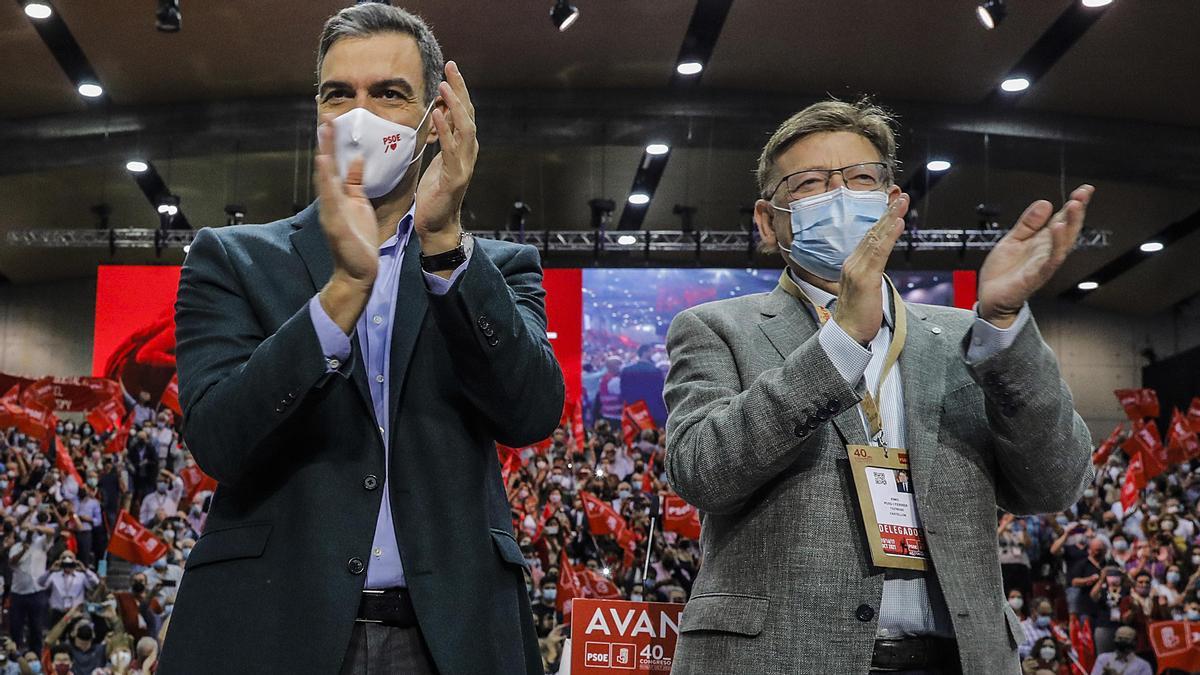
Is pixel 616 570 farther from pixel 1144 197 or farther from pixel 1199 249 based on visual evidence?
pixel 1199 249

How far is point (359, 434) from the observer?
54.6 inches

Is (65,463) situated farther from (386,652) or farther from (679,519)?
(386,652)

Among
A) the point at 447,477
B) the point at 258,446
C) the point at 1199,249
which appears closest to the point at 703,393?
the point at 447,477

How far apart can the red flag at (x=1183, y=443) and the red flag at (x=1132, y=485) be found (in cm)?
176

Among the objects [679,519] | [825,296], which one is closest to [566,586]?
[679,519]

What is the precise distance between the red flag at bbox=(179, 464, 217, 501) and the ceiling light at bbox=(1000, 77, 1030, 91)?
8232 mm

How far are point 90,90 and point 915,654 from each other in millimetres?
11431

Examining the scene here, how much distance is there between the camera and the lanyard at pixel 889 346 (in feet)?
6.25

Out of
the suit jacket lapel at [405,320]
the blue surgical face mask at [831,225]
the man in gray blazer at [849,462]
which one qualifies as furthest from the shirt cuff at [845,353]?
the suit jacket lapel at [405,320]

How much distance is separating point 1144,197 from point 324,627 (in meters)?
13.7

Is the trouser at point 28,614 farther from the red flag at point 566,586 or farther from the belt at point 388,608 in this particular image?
the belt at point 388,608

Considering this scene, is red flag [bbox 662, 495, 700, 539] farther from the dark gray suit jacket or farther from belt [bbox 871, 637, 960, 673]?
the dark gray suit jacket

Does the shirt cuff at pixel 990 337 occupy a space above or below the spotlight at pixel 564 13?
below

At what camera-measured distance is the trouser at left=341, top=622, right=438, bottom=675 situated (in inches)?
51.4
